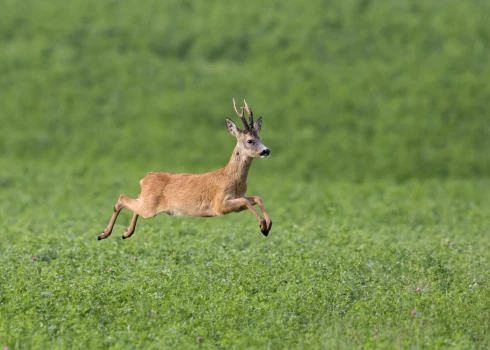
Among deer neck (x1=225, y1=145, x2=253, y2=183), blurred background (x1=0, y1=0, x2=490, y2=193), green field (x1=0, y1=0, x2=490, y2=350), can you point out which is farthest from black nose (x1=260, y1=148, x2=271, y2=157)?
blurred background (x1=0, y1=0, x2=490, y2=193)

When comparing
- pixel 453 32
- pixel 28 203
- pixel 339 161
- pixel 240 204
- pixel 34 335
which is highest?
pixel 453 32

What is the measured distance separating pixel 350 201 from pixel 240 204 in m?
12.3

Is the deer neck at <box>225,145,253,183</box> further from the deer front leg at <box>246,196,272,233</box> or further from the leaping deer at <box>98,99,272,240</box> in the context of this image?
the deer front leg at <box>246,196,272,233</box>

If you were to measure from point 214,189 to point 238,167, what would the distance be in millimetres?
315

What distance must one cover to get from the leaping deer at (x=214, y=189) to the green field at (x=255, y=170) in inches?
52.7

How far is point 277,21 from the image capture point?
33.0 m

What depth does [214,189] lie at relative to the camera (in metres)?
9.18

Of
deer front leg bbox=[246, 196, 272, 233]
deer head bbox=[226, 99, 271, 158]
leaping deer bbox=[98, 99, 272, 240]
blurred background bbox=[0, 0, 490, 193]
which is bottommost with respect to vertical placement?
deer front leg bbox=[246, 196, 272, 233]

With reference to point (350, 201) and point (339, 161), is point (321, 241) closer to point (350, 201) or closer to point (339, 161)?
point (350, 201)

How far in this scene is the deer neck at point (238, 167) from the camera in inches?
364

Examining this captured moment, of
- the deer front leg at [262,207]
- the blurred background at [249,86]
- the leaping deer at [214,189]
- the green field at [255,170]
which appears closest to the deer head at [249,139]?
the leaping deer at [214,189]

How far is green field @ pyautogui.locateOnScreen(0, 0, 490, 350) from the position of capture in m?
10.3

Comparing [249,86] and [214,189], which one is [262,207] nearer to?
[214,189]

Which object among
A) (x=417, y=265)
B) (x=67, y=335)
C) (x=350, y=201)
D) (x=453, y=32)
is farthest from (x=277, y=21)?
(x=67, y=335)
